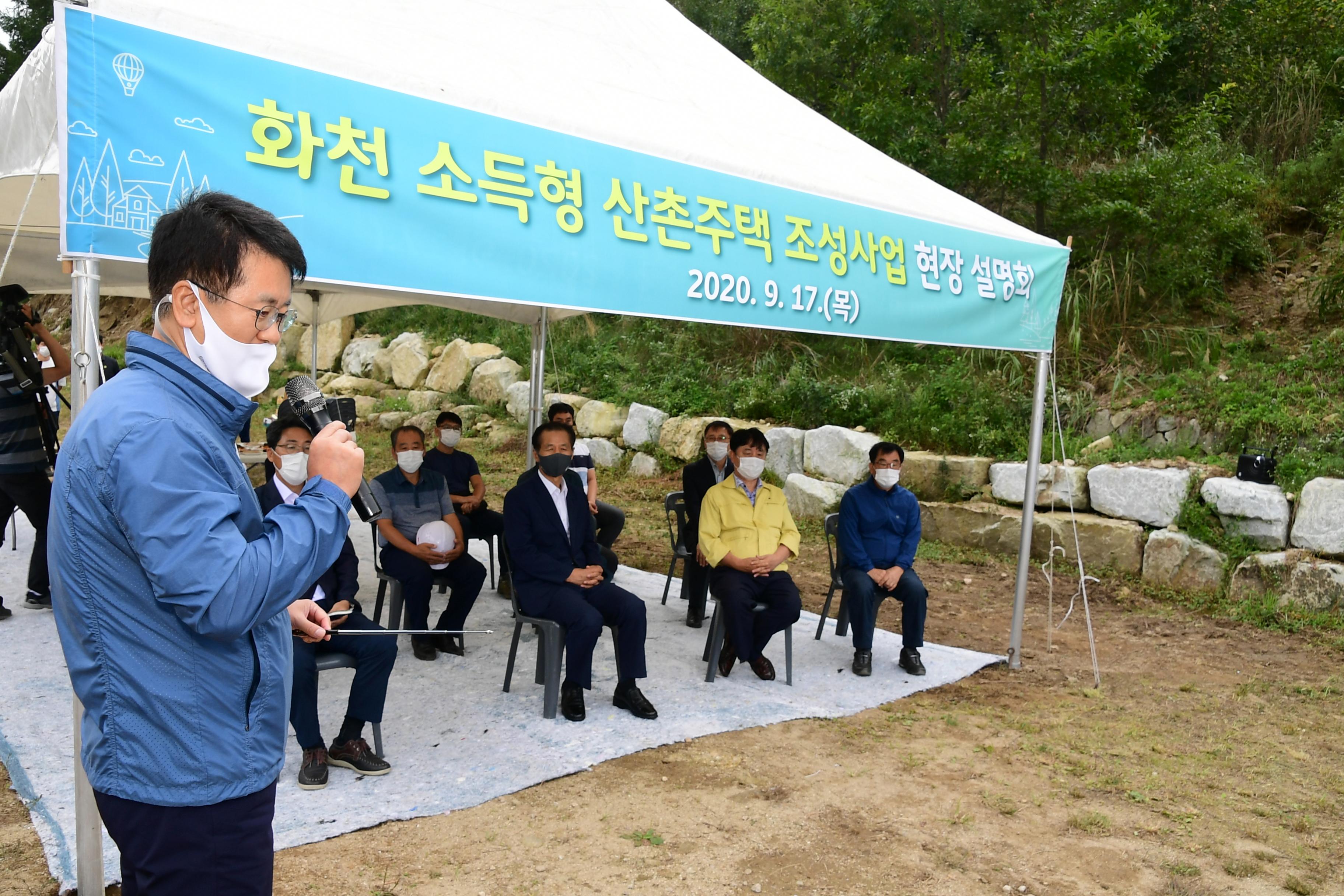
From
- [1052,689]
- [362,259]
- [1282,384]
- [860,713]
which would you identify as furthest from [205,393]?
[1282,384]

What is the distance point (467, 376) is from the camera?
1408 centimetres

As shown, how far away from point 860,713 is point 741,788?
1082 mm

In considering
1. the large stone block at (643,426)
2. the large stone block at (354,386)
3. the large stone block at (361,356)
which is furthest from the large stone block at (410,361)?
the large stone block at (643,426)

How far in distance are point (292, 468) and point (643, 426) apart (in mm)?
7277

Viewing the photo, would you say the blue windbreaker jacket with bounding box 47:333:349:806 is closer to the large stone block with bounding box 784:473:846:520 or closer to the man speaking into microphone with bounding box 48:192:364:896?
the man speaking into microphone with bounding box 48:192:364:896

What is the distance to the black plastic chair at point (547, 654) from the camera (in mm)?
4039

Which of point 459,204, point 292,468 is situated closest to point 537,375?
point 292,468

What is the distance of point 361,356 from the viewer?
1634cm

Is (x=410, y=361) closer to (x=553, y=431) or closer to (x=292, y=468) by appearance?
(x=553, y=431)

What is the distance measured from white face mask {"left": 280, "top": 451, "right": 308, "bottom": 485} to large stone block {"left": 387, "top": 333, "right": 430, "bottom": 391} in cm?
1119

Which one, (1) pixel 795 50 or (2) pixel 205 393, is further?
(1) pixel 795 50

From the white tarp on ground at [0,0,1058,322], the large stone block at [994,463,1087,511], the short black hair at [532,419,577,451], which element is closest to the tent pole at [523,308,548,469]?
the short black hair at [532,419,577,451]

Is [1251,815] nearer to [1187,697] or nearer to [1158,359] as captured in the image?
[1187,697]

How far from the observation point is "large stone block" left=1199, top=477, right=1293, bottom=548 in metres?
6.43
